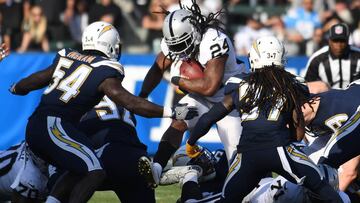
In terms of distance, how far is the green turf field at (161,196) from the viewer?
9062mm

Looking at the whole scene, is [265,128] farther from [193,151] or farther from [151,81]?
[151,81]

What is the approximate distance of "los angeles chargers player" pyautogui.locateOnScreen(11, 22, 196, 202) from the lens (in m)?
7.14

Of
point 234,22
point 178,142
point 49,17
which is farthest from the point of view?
point 234,22

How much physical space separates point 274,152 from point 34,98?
245 inches

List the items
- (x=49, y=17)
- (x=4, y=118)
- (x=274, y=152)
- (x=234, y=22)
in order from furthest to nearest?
(x=234, y=22) < (x=49, y=17) < (x=4, y=118) < (x=274, y=152)

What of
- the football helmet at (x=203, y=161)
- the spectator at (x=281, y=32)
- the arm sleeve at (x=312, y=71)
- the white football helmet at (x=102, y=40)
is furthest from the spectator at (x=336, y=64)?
the spectator at (x=281, y=32)

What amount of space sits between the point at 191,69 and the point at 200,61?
13cm

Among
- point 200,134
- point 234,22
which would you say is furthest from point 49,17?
point 200,134

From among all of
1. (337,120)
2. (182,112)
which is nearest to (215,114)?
(182,112)

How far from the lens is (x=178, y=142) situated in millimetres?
8383

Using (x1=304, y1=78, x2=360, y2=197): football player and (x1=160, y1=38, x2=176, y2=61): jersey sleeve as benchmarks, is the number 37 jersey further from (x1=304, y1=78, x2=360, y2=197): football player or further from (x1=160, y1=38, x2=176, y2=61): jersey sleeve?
(x1=304, y1=78, x2=360, y2=197): football player

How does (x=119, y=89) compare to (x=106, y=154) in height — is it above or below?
above

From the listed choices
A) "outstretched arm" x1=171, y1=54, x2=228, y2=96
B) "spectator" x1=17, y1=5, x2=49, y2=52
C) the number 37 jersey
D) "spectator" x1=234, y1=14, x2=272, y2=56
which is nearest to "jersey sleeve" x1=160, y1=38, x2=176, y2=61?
the number 37 jersey

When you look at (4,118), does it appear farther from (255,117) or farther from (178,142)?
(255,117)
